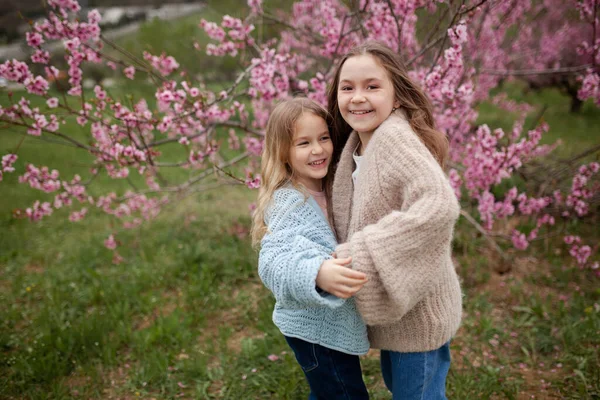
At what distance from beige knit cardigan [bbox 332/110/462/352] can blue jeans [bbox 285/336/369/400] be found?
0.45 ft

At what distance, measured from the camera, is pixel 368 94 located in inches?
61.6

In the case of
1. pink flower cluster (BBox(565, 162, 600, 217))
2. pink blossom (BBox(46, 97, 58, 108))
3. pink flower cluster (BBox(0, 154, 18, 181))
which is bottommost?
pink flower cluster (BBox(0, 154, 18, 181))

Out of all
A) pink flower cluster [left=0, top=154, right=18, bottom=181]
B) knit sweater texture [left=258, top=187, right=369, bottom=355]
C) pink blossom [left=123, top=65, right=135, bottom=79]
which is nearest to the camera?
knit sweater texture [left=258, top=187, right=369, bottom=355]

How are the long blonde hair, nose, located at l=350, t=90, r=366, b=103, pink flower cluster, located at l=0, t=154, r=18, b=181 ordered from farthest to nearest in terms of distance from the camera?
pink flower cluster, located at l=0, t=154, r=18, b=181 < the long blonde hair < nose, located at l=350, t=90, r=366, b=103

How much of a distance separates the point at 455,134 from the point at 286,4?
502 centimetres

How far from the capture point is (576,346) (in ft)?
8.63

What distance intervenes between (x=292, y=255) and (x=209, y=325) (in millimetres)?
2020

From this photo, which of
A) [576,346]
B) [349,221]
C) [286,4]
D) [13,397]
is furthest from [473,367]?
[286,4]

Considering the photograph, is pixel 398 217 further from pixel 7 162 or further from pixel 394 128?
pixel 7 162

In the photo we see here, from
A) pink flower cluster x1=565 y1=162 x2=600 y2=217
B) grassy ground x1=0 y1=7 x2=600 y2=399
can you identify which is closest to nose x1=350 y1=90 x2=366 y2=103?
grassy ground x1=0 y1=7 x2=600 y2=399

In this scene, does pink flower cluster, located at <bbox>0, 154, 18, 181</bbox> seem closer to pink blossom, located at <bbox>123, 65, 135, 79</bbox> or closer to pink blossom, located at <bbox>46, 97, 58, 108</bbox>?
pink blossom, located at <bbox>46, 97, 58, 108</bbox>

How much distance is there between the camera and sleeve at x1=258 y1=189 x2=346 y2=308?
1.34 metres

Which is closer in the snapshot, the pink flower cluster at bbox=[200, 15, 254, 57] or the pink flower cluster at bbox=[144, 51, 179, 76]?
the pink flower cluster at bbox=[200, 15, 254, 57]

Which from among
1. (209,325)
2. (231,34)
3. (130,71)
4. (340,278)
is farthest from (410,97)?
(130,71)
